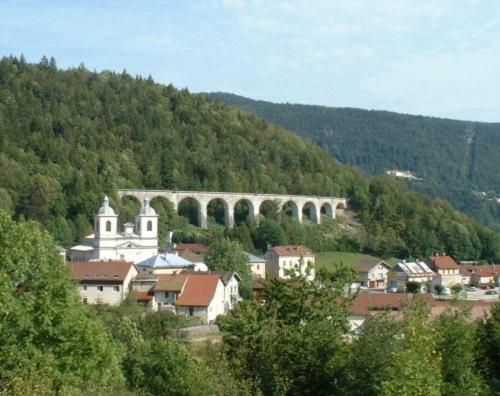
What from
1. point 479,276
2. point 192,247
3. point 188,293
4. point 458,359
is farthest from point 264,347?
point 479,276

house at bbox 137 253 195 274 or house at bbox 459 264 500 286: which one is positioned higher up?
house at bbox 137 253 195 274

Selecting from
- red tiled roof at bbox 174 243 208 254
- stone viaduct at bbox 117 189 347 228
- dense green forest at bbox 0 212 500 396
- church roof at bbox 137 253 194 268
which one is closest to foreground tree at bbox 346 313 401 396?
dense green forest at bbox 0 212 500 396

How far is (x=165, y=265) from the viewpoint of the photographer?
56156 mm

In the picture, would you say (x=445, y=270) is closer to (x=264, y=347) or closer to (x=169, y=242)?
(x=169, y=242)

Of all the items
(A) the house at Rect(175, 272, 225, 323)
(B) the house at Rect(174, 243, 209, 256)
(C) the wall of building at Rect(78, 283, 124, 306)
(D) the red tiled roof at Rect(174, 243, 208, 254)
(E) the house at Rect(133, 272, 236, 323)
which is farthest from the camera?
(D) the red tiled roof at Rect(174, 243, 208, 254)

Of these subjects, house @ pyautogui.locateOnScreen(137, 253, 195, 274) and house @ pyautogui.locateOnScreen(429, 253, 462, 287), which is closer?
house @ pyautogui.locateOnScreen(137, 253, 195, 274)

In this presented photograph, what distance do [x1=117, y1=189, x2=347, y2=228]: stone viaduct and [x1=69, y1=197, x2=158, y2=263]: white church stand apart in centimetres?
1846

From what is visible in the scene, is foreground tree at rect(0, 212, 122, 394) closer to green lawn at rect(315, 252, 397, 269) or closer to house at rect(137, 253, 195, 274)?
house at rect(137, 253, 195, 274)

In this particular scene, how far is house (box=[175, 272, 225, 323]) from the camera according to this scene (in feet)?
148

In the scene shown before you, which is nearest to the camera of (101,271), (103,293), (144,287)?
(103,293)

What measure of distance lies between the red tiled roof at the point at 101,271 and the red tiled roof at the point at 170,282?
85.2 inches

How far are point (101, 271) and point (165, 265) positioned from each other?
6.69 m

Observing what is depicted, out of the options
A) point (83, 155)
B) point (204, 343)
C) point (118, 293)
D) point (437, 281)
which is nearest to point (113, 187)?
point (83, 155)

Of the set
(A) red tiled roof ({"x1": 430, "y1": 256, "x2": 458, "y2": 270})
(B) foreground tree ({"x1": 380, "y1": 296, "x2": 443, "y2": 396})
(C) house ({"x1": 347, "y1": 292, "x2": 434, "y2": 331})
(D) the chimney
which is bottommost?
(A) red tiled roof ({"x1": 430, "y1": 256, "x2": 458, "y2": 270})
